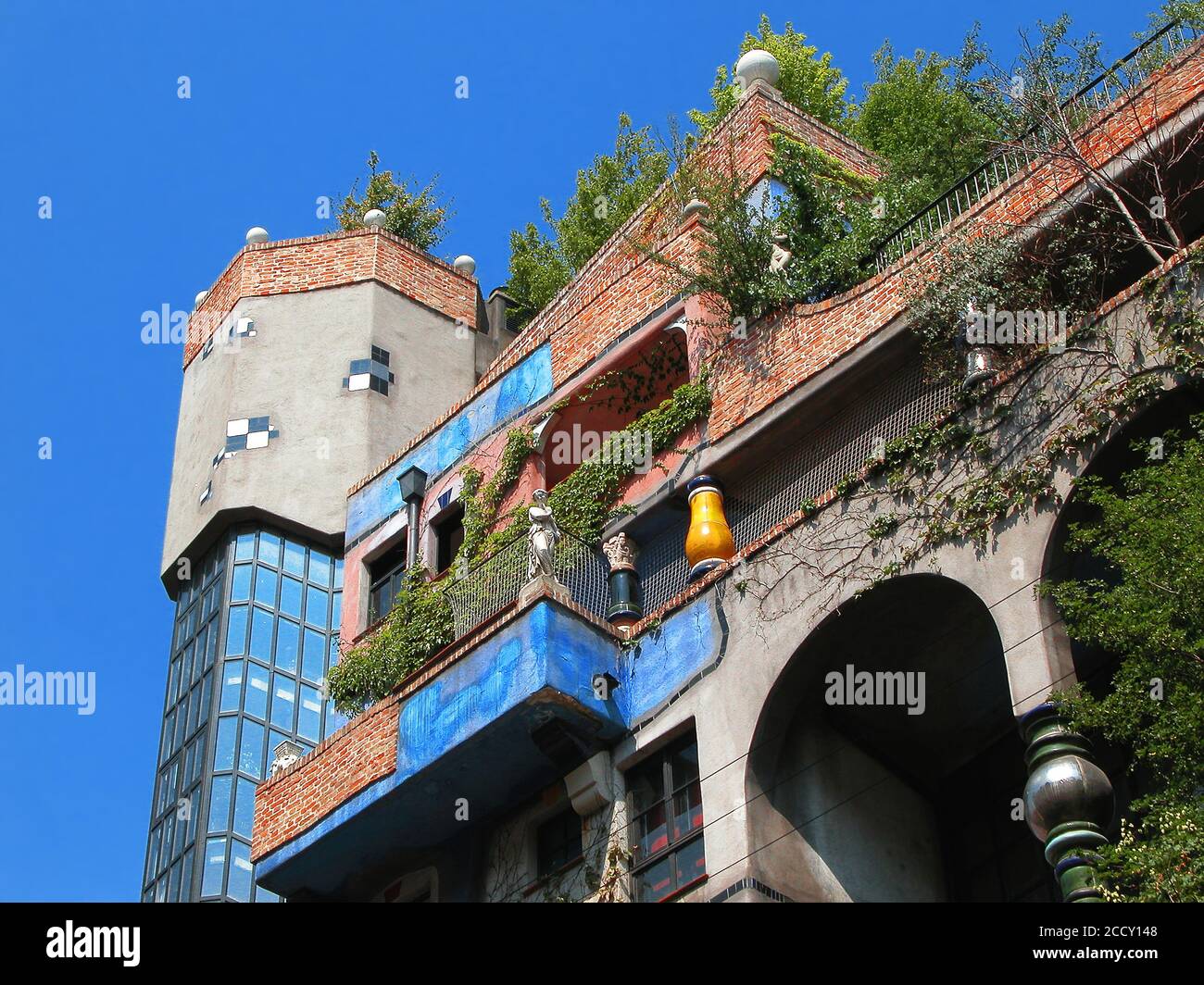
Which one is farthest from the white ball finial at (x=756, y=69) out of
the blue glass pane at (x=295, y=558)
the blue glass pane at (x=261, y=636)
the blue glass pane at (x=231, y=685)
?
the blue glass pane at (x=231, y=685)

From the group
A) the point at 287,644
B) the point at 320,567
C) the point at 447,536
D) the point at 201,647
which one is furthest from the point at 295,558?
the point at 447,536

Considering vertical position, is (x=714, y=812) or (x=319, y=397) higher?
(x=319, y=397)

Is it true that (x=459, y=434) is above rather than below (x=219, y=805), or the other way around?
above

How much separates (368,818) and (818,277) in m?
6.85

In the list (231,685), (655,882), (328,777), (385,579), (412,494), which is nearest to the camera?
Result: (655,882)

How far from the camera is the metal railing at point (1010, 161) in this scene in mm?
17625

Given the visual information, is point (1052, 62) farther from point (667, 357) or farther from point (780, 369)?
point (667, 357)

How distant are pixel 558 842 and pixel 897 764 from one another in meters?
3.21

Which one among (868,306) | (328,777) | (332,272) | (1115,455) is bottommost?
(328,777)

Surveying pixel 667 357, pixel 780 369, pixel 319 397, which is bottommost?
pixel 780 369

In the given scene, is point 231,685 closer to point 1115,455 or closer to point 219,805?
point 219,805

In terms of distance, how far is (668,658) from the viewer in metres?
18.1

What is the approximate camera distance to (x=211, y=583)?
25.7 m
